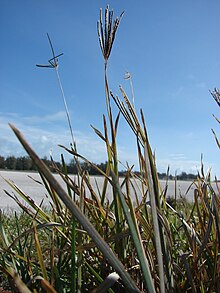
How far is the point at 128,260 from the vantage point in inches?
27.1

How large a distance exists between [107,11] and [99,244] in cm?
48

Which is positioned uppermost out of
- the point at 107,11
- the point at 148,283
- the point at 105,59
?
the point at 107,11

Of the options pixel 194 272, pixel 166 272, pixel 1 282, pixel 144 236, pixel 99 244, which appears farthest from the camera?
pixel 1 282

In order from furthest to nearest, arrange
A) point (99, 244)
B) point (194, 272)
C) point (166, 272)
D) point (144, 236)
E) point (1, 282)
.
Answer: point (1, 282), point (144, 236), point (194, 272), point (166, 272), point (99, 244)

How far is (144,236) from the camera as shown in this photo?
2.76 ft

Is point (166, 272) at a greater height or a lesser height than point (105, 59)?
lesser

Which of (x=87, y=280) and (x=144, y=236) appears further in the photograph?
(x=144, y=236)

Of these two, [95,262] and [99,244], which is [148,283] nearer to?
[99,244]

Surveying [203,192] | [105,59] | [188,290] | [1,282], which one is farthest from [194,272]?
[1,282]

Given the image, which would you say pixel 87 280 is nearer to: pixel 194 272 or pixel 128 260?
pixel 128 260

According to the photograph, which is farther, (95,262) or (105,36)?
(95,262)

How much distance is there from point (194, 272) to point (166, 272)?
0.14 metres

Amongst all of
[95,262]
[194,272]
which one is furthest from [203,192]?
[95,262]

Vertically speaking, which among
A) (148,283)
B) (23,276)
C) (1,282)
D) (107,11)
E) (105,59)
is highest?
(107,11)
